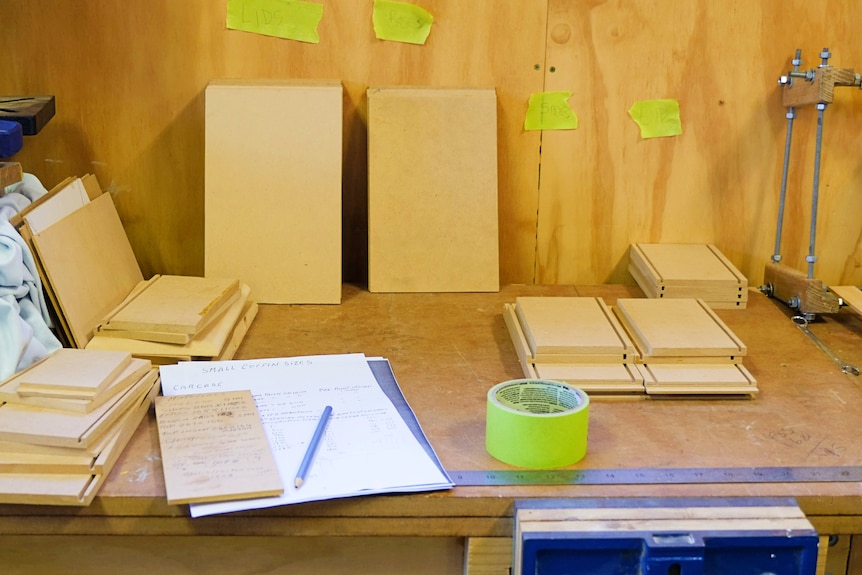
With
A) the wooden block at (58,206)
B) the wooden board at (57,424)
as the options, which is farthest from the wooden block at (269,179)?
the wooden board at (57,424)

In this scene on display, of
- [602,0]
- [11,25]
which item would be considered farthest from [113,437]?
[602,0]

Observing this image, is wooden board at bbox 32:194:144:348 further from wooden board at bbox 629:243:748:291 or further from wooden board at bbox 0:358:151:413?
wooden board at bbox 629:243:748:291

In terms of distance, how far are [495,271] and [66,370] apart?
2.54 feet

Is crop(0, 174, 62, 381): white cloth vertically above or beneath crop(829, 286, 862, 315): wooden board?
above

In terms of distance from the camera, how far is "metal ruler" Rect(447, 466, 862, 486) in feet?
3.10

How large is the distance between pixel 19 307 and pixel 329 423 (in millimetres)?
454

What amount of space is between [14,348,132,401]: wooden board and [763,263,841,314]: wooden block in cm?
106

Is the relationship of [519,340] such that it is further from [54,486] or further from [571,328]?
[54,486]

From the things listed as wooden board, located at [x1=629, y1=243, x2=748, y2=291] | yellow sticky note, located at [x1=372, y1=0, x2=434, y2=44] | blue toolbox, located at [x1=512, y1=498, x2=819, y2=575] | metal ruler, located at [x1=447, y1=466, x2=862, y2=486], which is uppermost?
yellow sticky note, located at [x1=372, y1=0, x2=434, y2=44]

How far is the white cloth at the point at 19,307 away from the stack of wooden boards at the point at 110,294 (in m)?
0.02

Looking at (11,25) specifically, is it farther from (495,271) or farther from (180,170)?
(495,271)

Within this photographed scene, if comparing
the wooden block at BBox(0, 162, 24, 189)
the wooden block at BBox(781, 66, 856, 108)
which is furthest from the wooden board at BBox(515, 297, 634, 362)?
the wooden block at BBox(0, 162, 24, 189)

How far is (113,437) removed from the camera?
0.95 metres

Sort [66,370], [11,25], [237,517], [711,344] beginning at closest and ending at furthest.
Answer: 1. [237,517]
2. [66,370]
3. [711,344]
4. [11,25]
